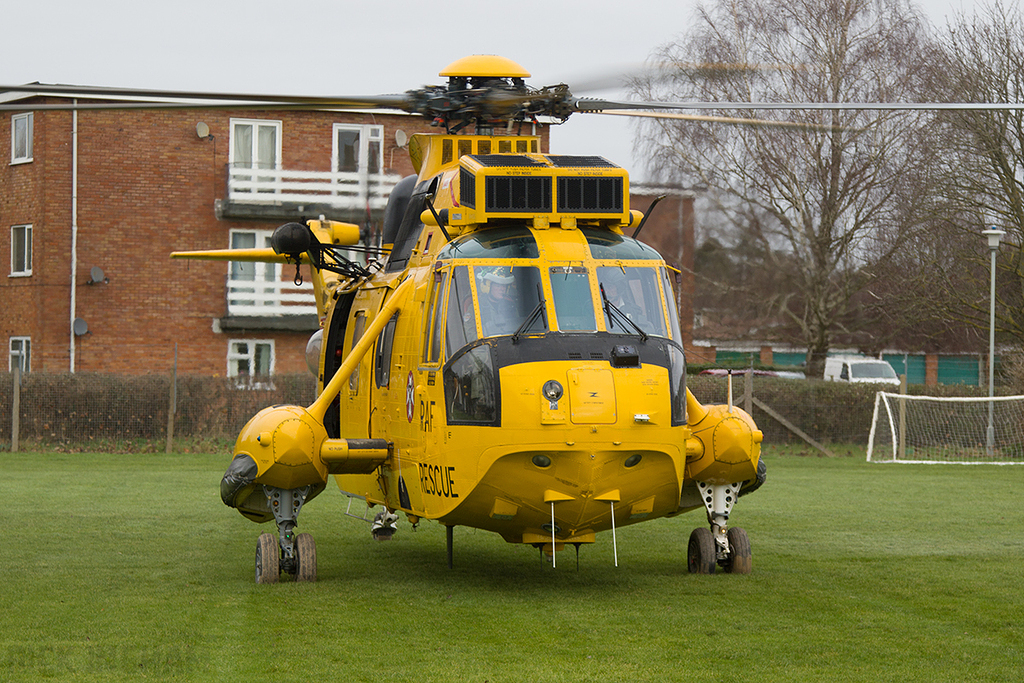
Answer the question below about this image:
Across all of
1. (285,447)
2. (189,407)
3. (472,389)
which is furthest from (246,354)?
(472,389)

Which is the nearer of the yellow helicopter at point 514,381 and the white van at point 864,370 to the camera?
the yellow helicopter at point 514,381

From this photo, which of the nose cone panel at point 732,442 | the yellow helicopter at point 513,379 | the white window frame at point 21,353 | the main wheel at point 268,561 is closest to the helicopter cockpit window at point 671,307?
the yellow helicopter at point 513,379

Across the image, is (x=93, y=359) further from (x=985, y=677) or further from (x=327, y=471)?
(x=985, y=677)

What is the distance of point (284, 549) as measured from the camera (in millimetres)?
10039

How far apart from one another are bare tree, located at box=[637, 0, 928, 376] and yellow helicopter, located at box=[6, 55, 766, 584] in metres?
20.7

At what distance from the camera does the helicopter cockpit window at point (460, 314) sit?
29.3 ft

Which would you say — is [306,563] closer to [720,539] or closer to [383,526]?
[383,526]

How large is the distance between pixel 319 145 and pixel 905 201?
48.6ft

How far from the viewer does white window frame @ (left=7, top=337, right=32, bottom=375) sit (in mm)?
29094

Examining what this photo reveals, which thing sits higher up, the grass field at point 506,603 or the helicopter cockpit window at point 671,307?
the helicopter cockpit window at point 671,307

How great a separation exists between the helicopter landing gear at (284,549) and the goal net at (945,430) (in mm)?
16070

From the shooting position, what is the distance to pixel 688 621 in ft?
27.6

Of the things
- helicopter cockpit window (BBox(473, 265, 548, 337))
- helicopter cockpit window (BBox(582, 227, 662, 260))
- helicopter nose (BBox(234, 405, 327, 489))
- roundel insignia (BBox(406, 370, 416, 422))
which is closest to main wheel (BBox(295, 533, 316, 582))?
helicopter nose (BBox(234, 405, 327, 489))

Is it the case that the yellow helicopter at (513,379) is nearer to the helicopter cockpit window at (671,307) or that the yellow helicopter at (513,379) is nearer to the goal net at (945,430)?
the helicopter cockpit window at (671,307)
